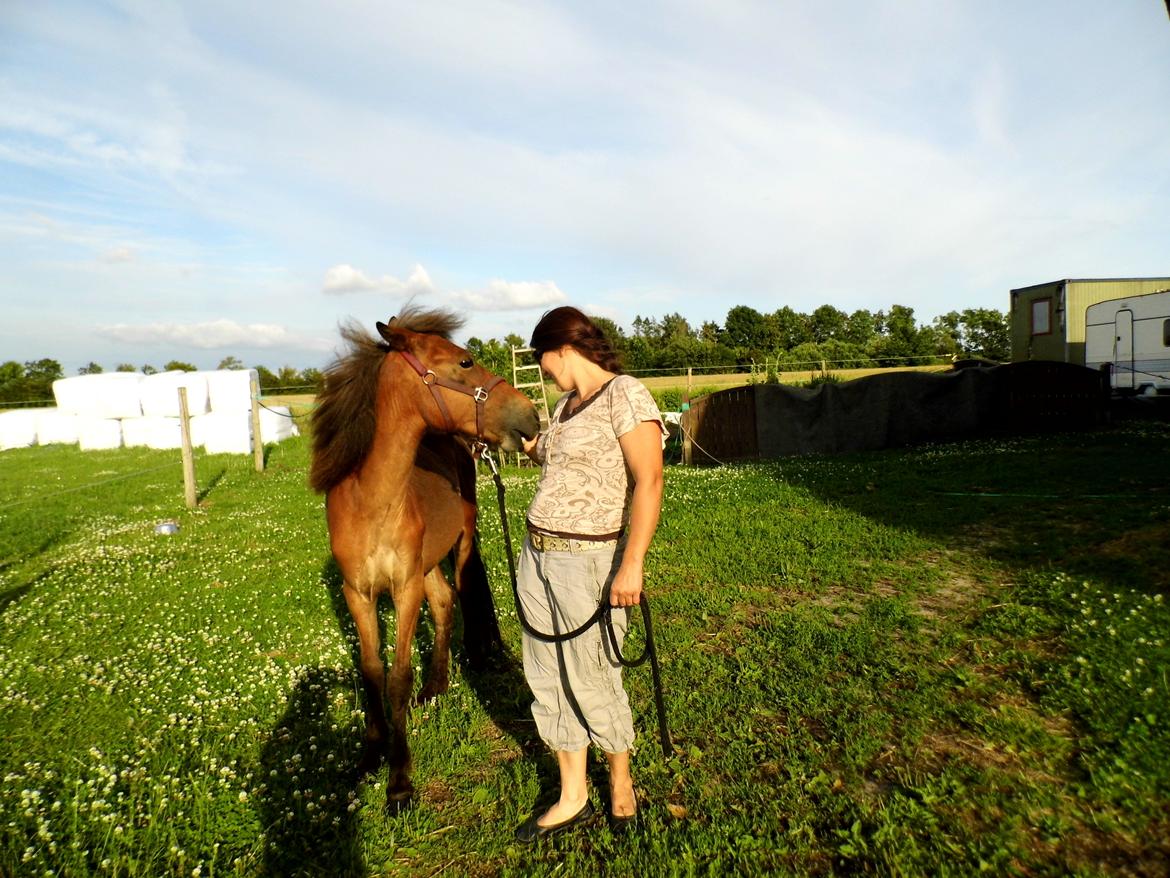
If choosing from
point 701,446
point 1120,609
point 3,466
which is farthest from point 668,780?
point 3,466

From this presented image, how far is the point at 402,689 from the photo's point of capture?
3736 mm

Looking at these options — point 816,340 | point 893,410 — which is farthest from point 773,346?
point 893,410

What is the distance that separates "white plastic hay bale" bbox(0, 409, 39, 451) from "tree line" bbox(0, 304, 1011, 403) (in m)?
8.54

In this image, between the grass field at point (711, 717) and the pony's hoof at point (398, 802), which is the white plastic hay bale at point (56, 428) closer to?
the grass field at point (711, 717)

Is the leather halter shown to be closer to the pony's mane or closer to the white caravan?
the pony's mane

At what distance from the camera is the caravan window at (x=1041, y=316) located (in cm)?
2267

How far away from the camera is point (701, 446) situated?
16094 millimetres

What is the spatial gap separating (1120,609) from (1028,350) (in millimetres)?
23286

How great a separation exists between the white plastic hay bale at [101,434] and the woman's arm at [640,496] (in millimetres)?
26971

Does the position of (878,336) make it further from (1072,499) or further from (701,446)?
(1072,499)

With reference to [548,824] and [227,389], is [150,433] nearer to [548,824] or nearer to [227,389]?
[227,389]

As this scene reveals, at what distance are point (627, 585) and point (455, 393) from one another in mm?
1513

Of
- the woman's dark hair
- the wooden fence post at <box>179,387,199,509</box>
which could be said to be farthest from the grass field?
the wooden fence post at <box>179,387,199,509</box>

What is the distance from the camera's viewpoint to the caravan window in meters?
22.7
